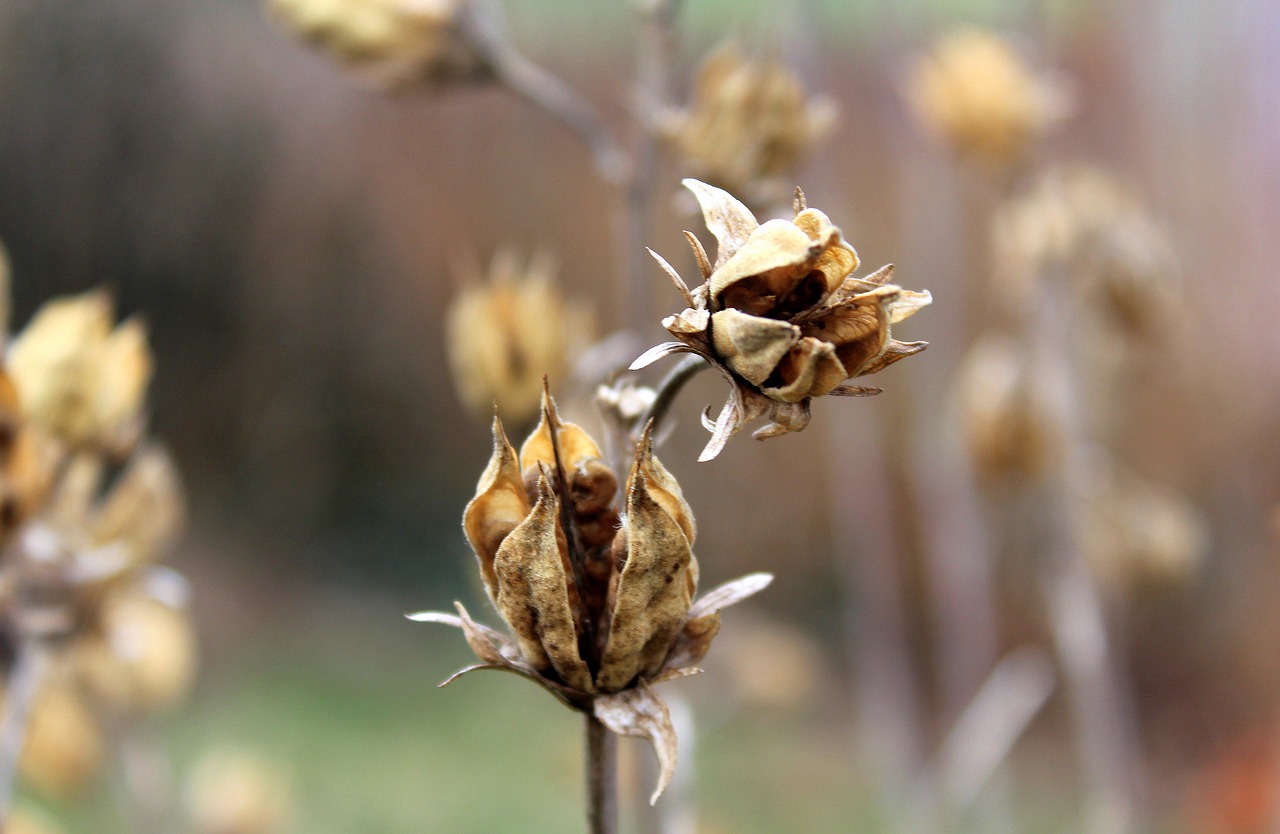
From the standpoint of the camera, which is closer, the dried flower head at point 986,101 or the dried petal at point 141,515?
the dried petal at point 141,515

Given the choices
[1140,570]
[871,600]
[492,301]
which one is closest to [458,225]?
[871,600]

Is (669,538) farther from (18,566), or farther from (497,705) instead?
(497,705)

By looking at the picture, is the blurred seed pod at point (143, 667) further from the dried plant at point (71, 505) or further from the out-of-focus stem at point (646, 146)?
the out-of-focus stem at point (646, 146)

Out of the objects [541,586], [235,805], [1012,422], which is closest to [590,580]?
[541,586]

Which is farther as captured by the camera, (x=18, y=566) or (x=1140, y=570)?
(x=1140, y=570)

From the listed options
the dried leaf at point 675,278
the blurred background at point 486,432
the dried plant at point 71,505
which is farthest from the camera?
the blurred background at point 486,432

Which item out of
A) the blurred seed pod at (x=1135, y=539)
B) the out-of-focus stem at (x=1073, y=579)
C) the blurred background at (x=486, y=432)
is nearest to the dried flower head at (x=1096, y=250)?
the out-of-focus stem at (x=1073, y=579)

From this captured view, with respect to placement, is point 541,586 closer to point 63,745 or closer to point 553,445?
point 553,445
